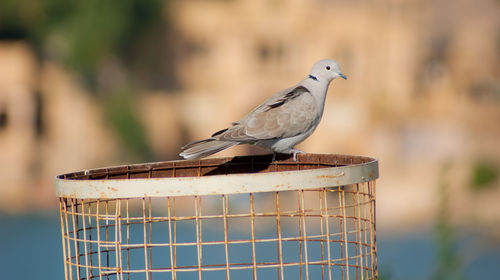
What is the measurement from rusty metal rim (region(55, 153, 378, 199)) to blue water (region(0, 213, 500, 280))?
12335 millimetres

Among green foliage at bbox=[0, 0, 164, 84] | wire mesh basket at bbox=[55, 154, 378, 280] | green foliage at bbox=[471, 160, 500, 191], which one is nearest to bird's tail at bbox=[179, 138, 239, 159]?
wire mesh basket at bbox=[55, 154, 378, 280]

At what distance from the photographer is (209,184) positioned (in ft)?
7.11

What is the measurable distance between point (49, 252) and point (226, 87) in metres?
7.65

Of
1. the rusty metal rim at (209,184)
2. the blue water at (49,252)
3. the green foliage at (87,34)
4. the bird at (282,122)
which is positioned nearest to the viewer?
the rusty metal rim at (209,184)

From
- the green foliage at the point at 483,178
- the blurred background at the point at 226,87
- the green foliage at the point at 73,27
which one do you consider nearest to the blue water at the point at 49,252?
the blurred background at the point at 226,87

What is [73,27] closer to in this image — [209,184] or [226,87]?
[226,87]

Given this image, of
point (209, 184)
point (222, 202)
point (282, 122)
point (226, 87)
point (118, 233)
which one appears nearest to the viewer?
point (209, 184)

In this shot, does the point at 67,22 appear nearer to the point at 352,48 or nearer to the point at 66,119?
the point at 66,119

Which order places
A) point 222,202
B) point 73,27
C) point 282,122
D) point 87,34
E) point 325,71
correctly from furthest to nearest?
1. point 87,34
2. point 73,27
3. point 325,71
4. point 282,122
5. point 222,202

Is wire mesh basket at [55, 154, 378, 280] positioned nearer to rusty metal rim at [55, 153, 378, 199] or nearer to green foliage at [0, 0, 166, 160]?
rusty metal rim at [55, 153, 378, 199]

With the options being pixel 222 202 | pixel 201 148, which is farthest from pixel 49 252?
pixel 222 202

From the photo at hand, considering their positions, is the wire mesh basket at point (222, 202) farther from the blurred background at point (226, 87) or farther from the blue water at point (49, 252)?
the blurred background at point (226, 87)

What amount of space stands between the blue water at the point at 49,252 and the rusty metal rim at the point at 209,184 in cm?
1233

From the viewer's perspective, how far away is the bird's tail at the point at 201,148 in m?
2.84
